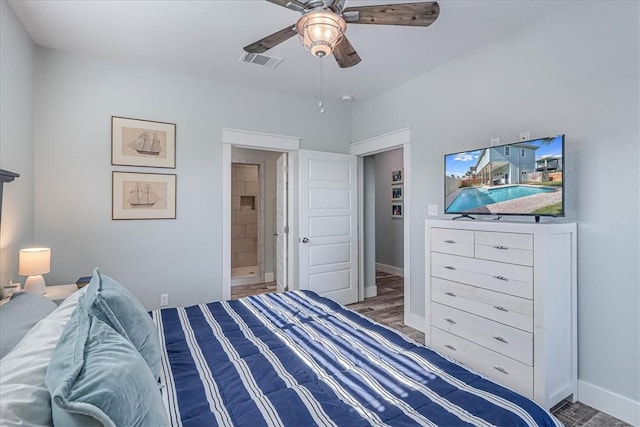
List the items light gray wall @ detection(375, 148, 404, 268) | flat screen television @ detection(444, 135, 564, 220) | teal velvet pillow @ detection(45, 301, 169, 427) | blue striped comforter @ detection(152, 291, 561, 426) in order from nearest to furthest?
teal velvet pillow @ detection(45, 301, 169, 427) < blue striped comforter @ detection(152, 291, 561, 426) < flat screen television @ detection(444, 135, 564, 220) < light gray wall @ detection(375, 148, 404, 268)

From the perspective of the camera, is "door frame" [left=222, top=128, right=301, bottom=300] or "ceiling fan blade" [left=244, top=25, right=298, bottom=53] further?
"door frame" [left=222, top=128, right=301, bottom=300]

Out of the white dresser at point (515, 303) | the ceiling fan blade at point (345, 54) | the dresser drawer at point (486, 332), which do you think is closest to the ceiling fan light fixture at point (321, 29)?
the ceiling fan blade at point (345, 54)

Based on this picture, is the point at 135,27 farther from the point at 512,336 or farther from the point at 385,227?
the point at 385,227

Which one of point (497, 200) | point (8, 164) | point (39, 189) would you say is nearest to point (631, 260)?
point (497, 200)

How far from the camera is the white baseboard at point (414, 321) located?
138 inches

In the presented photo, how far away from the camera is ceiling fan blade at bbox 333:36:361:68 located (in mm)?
2062

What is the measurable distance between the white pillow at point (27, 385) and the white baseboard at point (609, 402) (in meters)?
2.94

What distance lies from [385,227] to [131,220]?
4938 mm

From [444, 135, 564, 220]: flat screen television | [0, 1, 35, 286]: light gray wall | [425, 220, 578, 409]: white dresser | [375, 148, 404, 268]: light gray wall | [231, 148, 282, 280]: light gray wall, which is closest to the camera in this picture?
[425, 220, 578, 409]: white dresser

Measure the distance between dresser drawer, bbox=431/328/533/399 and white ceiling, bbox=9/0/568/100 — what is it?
2.47 m

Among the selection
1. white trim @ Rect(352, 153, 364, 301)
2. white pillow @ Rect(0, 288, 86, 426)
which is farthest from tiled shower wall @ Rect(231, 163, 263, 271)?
white pillow @ Rect(0, 288, 86, 426)

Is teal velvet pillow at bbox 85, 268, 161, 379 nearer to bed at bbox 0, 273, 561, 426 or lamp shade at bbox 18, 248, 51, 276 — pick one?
bed at bbox 0, 273, 561, 426

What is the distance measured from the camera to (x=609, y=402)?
2086 millimetres

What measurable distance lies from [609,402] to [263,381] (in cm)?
232
